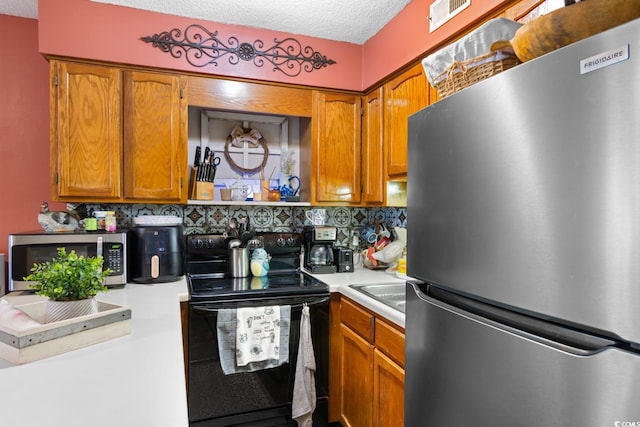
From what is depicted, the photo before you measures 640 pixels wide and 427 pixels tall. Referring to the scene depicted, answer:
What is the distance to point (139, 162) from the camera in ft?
7.09

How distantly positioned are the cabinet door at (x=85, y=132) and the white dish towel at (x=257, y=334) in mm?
1045

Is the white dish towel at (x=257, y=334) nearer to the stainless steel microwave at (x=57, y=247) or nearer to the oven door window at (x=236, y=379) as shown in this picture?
the oven door window at (x=236, y=379)

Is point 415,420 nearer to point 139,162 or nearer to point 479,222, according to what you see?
point 479,222

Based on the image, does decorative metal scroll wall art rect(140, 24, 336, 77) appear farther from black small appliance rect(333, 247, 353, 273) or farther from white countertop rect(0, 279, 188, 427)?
white countertop rect(0, 279, 188, 427)

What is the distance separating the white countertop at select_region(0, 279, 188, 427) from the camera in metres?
0.72

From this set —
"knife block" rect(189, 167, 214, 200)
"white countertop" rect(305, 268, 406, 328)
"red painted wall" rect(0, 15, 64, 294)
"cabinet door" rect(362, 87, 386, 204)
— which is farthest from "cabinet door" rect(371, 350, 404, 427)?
"red painted wall" rect(0, 15, 64, 294)

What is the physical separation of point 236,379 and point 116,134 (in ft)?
5.05

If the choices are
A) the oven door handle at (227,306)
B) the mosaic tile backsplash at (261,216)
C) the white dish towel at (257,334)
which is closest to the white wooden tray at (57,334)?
the oven door handle at (227,306)

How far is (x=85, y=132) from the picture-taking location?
6.75 feet

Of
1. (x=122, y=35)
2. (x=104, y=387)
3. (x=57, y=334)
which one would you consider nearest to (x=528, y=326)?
(x=104, y=387)

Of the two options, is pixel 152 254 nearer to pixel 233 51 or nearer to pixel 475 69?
pixel 233 51

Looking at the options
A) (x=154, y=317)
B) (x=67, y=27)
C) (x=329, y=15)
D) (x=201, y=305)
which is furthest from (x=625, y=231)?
(x=67, y=27)

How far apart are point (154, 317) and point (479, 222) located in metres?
1.27

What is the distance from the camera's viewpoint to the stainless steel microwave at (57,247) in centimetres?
181
